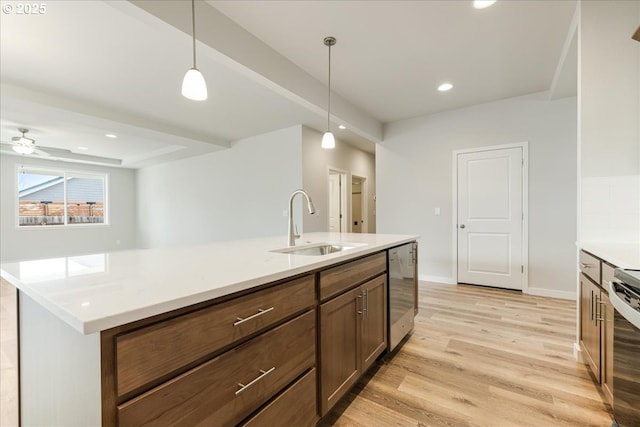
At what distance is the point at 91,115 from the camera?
12.4ft

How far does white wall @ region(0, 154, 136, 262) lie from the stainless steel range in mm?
9303

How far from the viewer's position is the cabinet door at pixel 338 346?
1.38m

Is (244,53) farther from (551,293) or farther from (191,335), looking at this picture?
(551,293)

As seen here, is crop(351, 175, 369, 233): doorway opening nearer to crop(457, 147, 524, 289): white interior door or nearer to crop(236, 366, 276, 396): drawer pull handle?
crop(457, 147, 524, 289): white interior door

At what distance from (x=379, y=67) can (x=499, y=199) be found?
249 centimetres

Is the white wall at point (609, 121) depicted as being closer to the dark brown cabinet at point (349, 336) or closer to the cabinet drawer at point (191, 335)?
the dark brown cabinet at point (349, 336)

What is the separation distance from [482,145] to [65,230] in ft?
30.4

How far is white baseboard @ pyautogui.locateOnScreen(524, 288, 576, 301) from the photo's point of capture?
137 inches

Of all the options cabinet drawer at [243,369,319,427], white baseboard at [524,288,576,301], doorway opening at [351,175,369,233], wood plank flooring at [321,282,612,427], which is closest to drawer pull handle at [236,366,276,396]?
cabinet drawer at [243,369,319,427]

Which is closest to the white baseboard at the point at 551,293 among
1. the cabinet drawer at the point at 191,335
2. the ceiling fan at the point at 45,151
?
the cabinet drawer at the point at 191,335

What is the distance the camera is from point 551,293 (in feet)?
11.8

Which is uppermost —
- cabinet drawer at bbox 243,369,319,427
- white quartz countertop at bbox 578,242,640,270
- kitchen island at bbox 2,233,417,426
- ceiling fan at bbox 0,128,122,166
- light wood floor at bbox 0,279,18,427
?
ceiling fan at bbox 0,128,122,166

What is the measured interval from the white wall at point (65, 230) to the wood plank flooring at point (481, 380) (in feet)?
26.8

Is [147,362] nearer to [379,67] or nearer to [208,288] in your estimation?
[208,288]
